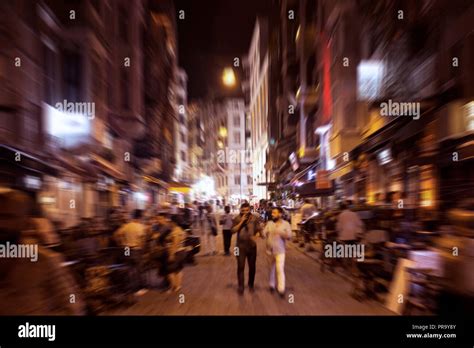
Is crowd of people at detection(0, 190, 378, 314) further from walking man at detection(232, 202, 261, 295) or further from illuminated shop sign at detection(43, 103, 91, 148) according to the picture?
illuminated shop sign at detection(43, 103, 91, 148)

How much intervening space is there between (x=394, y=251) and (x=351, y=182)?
7074 millimetres

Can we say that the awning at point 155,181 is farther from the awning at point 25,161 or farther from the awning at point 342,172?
the awning at point 342,172

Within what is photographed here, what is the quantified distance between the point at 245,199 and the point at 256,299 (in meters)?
5.75

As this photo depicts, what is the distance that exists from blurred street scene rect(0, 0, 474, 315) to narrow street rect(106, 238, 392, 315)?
0.04 meters

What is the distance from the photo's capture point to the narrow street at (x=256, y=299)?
190 inches

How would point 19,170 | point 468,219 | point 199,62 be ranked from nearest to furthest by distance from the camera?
point 468,219 < point 19,170 < point 199,62

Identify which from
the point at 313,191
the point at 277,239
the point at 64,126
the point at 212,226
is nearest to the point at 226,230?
the point at 212,226

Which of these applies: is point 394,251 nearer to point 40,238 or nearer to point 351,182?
point 40,238

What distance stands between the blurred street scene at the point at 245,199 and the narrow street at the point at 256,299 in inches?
1.7

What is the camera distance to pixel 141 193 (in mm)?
15977

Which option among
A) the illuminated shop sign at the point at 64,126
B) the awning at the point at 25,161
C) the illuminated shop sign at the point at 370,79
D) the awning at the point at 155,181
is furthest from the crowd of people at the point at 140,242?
the awning at the point at 155,181

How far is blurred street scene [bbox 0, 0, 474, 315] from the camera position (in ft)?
15.8
